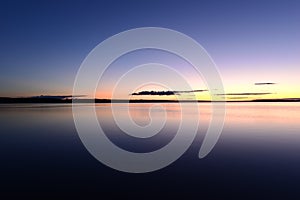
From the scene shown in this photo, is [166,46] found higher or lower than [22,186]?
higher

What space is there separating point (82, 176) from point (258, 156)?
9.39 m

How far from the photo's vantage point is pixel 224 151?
51.3 ft

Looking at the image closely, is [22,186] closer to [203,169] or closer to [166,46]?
[203,169]

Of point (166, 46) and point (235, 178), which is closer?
point (235, 178)

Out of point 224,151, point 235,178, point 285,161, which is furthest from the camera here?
point 224,151

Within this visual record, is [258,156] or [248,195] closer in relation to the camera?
[248,195]

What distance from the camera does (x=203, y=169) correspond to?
38.2ft

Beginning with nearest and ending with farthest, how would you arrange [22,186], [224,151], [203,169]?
[22,186], [203,169], [224,151]

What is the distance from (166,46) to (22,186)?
29.9 feet

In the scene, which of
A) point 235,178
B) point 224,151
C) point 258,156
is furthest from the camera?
point 224,151

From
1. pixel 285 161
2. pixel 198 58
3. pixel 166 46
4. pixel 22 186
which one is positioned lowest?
pixel 22 186

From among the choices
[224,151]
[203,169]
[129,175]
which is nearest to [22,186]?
[129,175]

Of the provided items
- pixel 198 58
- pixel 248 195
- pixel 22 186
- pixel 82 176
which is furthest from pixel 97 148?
pixel 248 195

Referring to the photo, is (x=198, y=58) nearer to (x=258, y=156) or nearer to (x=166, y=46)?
(x=166, y=46)
